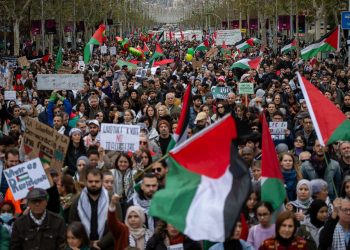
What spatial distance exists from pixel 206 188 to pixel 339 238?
4.88ft

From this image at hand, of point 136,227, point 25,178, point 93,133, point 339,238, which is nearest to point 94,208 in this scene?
point 136,227

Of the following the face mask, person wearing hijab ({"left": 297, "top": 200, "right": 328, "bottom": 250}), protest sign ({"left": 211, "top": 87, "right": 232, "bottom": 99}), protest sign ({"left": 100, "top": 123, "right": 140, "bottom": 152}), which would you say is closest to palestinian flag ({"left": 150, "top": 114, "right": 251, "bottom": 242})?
person wearing hijab ({"left": 297, "top": 200, "right": 328, "bottom": 250})

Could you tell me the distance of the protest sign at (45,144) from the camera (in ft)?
34.6

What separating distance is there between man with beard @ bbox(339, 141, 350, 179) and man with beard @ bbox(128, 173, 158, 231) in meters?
2.96

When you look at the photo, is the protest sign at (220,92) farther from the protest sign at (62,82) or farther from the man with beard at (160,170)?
the man with beard at (160,170)

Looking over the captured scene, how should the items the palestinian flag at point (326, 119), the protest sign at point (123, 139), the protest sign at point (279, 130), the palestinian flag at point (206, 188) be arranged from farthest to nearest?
the protest sign at point (279, 130) < the protest sign at point (123, 139) < the palestinian flag at point (326, 119) < the palestinian flag at point (206, 188)

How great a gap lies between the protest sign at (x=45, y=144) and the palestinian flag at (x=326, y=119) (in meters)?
2.61

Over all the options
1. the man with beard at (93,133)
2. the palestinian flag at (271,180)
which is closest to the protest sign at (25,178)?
the palestinian flag at (271,180)

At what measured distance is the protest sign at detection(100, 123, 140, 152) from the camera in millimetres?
11773

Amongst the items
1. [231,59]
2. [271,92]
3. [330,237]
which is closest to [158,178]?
[330,237]

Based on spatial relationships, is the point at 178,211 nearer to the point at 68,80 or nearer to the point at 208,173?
the point at 208,173

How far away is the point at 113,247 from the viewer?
→ 8117 mm

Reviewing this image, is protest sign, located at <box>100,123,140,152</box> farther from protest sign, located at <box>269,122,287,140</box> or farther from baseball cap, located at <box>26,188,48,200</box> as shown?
baseball cap, located at <box>26,188,48,200</box>

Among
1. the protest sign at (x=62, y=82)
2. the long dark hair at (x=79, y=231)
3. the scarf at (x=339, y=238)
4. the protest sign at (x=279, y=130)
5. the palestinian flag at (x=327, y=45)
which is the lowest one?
the scarf at (x=339, y=238)
